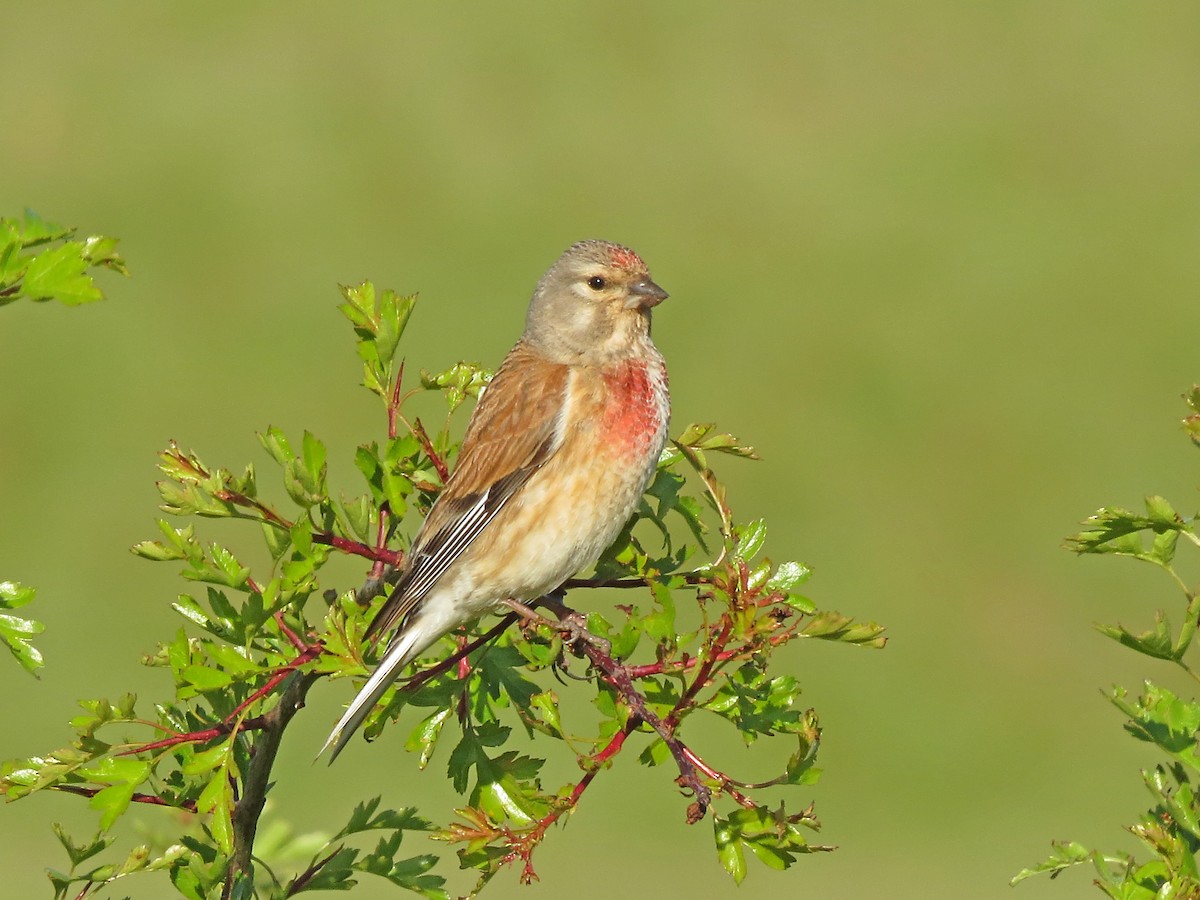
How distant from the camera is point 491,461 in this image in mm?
4277

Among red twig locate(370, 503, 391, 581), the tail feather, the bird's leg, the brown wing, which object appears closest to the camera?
red twig locate(370, 503, 391, 581)

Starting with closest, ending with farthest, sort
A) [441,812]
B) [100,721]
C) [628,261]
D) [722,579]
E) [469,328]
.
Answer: [100,721] → [722,579] → [628,261] → [441,812] → [469,328]

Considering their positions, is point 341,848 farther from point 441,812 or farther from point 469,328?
point 469,328

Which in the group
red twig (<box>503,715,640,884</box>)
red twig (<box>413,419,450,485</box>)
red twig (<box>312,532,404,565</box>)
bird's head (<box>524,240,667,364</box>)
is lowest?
red twig (<box>503,715,640,884</box>)

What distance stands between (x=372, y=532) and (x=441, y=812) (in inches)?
286

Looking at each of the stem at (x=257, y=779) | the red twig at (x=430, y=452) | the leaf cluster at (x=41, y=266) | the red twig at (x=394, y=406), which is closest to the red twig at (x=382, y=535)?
the red twig at (x=394, y=406)

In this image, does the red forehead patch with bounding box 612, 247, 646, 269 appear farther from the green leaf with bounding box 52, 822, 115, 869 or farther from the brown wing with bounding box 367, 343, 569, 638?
the green leaf with bounding box 52, 822, 115, 869

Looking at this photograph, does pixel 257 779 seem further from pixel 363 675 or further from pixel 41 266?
pixel 41 266

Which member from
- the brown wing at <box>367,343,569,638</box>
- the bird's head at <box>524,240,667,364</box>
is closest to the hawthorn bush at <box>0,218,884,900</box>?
the brown wing at <box>367,343,569,638</box>

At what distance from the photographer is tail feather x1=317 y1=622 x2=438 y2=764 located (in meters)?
3.49

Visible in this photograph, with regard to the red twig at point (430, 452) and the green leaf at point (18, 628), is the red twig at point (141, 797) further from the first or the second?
the red twig at point (430, 452)

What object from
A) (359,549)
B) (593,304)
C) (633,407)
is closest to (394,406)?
(359,549)

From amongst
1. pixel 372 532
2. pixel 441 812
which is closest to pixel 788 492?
Answer: pixel 441 812

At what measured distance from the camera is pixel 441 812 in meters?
10.2
